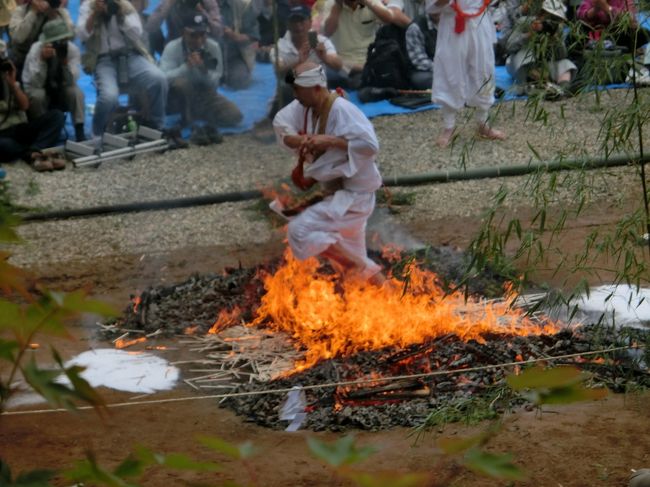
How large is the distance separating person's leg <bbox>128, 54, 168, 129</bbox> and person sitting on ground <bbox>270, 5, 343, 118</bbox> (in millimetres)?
1383

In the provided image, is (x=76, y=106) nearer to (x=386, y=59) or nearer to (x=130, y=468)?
(x=386, y=59)

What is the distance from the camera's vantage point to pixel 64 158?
1295 cm

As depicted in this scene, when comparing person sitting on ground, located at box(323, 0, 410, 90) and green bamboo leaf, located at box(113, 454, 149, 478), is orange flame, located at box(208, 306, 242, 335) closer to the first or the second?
person sitting on ground, located at box(323, 0, 410, 90)

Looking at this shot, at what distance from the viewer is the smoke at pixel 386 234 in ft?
31.9

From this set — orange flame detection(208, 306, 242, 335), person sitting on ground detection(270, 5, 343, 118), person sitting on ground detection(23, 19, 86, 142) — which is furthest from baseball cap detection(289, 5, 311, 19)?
orange flame detection(208, 306, 242, 335)

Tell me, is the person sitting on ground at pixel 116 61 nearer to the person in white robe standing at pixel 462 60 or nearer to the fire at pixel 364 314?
the person in white robe standing at pixel 462 60

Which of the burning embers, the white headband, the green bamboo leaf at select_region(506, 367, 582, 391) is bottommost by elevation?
the burning embers

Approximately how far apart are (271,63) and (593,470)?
9.26m

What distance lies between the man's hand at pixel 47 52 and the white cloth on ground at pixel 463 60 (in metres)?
4.53

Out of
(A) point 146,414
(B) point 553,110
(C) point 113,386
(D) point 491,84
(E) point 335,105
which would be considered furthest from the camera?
(B) point 553,110

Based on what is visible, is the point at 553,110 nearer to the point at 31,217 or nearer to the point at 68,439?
the point at 31,217

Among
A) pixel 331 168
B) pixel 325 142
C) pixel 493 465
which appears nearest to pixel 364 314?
pixel 331 168

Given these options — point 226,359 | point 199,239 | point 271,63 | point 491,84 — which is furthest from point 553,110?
point 226,359

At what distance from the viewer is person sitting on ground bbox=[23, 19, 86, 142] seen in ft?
42.2
